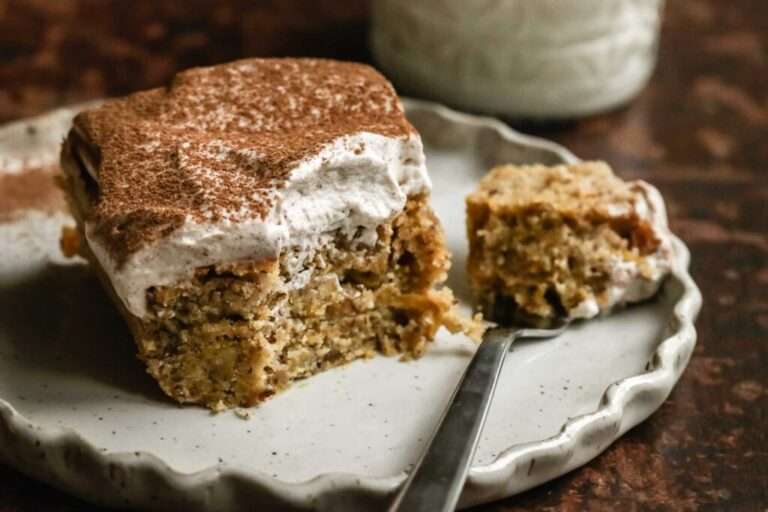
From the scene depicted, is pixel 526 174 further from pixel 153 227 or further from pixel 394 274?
pixel 153 227

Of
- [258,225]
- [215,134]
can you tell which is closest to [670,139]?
[215,134]

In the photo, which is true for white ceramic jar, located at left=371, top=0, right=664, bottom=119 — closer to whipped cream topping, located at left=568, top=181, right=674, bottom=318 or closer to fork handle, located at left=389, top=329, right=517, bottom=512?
whipped cream topping, located at left=568, top=181, right=674, bottom=318

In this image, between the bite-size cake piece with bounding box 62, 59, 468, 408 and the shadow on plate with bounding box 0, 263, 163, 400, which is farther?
the shadow on plate with bounding box 0, 263, 163, 400

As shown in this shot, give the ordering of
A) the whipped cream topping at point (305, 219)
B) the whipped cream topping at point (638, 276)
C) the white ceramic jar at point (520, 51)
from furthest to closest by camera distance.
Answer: the white ceramic jar at point (520, 51) < the whipped cream topping at point (638, 276) < the whipped cream topping at point (305, 219)

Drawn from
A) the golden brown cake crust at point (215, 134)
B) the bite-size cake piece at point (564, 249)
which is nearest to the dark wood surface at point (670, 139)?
the bite-size cake piece at point (564, 249)

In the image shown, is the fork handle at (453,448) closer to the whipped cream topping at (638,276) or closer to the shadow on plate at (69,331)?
the whipped cream topping at (638,276)

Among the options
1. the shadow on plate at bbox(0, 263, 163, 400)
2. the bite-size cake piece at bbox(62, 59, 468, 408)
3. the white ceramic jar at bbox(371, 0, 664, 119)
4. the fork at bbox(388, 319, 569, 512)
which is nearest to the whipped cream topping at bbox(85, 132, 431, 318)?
the bite-size cake piece at bbox(62, 59, 468, 408)

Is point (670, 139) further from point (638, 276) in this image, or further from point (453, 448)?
point (453, 448)
